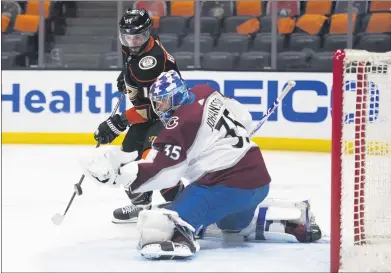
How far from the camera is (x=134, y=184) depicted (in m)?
3.95

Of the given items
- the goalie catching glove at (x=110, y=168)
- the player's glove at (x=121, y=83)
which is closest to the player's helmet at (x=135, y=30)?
the player's glove at (x=121, y=83)

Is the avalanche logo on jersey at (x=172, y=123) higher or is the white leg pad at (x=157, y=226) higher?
the avalanche logo on jersey at (x=172, y=123)

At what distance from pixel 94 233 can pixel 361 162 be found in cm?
146

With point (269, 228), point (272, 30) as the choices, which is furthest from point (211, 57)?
point (269, 228)

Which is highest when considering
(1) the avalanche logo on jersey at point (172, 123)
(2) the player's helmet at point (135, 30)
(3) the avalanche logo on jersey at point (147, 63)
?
(2) the player's helmet at point (135, 30)

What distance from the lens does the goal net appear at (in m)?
3.67

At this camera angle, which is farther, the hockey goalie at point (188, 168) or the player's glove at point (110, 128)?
the player's glove at point (110, 128)

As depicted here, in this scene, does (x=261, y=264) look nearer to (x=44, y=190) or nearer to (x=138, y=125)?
(x=138, y=125)

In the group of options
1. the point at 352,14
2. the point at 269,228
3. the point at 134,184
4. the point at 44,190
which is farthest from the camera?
the point at 352,14

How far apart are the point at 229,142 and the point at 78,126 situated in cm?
445

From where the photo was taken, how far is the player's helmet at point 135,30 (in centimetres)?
465

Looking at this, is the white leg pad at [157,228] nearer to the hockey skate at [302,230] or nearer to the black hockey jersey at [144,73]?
the hockey skate at [302,230]

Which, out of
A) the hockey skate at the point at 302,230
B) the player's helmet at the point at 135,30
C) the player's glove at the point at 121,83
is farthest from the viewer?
the player's glove at the point at 121,83

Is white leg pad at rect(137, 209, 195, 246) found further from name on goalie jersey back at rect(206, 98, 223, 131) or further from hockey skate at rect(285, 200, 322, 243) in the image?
hockey skate at rect(285, 200, 322, 243)
